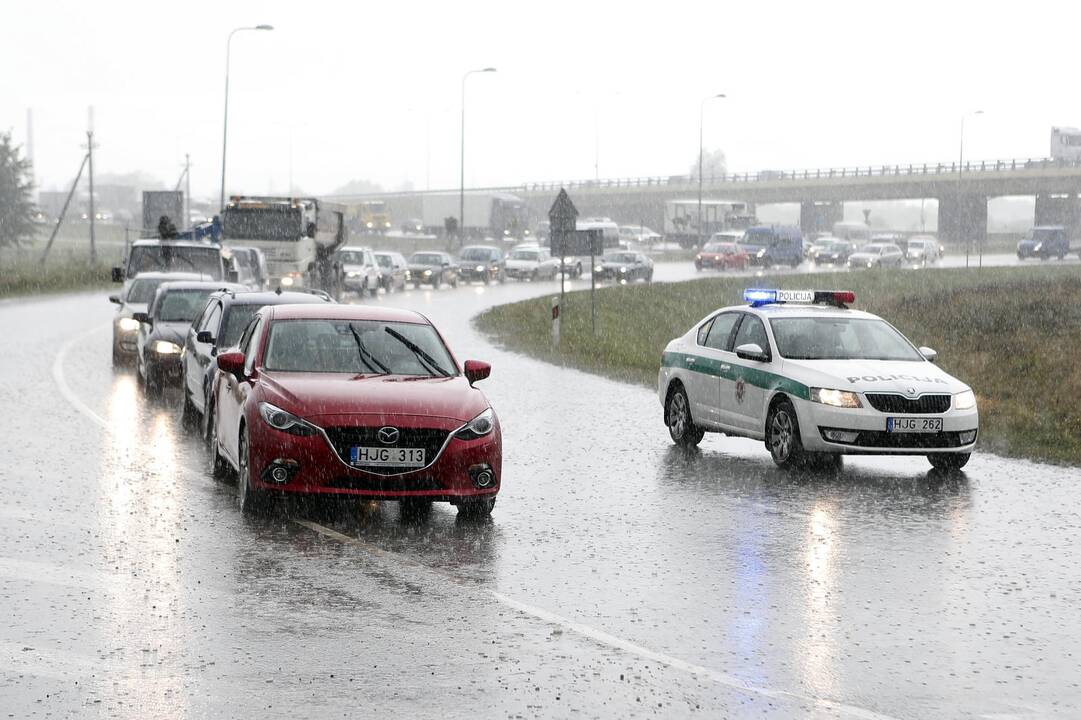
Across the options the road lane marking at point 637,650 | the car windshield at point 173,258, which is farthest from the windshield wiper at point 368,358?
the car windshield at point 173,258

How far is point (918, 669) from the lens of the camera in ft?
23.0

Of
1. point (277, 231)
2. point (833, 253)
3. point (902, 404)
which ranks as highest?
point (277, 231)

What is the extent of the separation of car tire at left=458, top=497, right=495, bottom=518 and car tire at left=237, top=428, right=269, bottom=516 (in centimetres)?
129

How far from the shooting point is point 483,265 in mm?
65812

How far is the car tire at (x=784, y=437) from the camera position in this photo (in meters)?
13.7

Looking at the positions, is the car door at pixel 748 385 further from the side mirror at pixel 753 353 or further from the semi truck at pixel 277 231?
the semi truck at pixel 277 231

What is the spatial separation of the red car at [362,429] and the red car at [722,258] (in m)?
63.3

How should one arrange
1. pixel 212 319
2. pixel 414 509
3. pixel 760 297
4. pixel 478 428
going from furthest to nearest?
pixel 212 319 → pixel 760 297 → pixel 414 509 → pixel 478 428

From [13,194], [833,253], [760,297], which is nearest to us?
[760,297]

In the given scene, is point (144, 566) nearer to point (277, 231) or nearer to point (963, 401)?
point (963, 401)

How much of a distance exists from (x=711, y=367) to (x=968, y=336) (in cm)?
1707

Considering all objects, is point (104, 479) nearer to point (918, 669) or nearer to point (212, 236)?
point (918, 669)

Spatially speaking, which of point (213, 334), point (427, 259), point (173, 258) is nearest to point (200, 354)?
point (213, 334)

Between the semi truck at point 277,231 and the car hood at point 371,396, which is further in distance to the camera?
the semi truck at point 277,231
